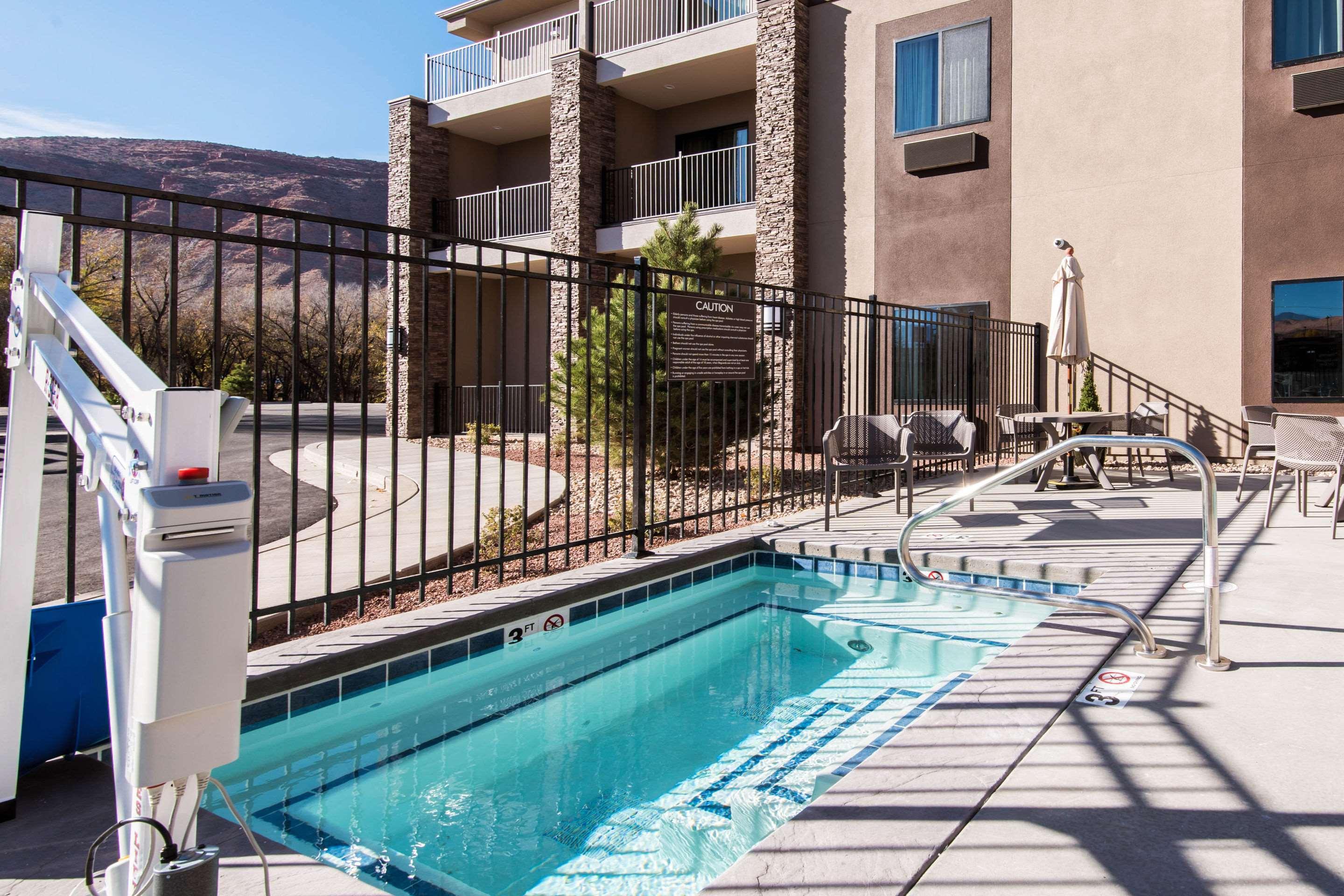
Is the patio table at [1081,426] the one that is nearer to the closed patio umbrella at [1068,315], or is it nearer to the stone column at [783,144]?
the closed patio umbrella at [1068,315]

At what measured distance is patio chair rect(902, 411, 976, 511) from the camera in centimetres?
719

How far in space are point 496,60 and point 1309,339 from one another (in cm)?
1603

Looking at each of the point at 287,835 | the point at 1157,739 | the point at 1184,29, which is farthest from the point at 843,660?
the point at 1184,29

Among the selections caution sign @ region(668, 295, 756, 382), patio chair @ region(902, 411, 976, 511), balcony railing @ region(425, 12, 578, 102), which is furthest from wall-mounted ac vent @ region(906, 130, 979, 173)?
balcony railing @ region(425, 12, 578, 102)

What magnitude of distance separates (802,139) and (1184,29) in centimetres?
524

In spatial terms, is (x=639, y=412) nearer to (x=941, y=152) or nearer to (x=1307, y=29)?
(x=941, y=152)

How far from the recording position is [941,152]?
12.7m

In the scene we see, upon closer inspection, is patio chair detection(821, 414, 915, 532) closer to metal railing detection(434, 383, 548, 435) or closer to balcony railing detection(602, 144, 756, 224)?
balcony railing detection(602, 144, 756, 224)

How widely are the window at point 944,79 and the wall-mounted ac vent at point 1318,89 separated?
11.9ft

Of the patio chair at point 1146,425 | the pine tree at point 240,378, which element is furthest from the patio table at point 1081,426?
the pine tree at point 240,378

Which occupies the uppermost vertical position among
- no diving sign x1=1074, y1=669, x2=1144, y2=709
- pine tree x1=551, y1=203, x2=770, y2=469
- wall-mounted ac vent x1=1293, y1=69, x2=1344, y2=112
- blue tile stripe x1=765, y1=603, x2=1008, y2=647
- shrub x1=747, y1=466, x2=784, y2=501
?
wall-mounted ac vent x1=1293, y1=69, x2=1344, y2=112

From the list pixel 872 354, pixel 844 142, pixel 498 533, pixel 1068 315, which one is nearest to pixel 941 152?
pixel 844 142

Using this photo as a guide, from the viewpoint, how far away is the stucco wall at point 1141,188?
10680 mm

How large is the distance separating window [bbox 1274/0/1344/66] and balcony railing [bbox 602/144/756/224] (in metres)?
7.08
